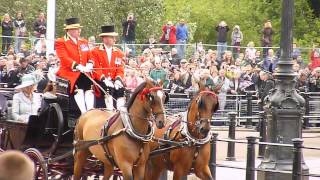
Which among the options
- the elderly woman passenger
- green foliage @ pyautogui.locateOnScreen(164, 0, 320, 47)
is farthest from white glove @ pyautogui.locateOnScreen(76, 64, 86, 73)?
green foliage @ pyautogui.locateOnScreen(164, 0, 320, 47)

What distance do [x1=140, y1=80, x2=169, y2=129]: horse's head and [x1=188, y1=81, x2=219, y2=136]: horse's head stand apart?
0.62 metres

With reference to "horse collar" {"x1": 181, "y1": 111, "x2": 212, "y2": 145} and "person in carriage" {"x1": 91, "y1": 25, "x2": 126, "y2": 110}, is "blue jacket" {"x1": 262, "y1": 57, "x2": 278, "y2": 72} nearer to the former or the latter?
"person in carriage" {"x1": 91, "y1": 25, "x2": 126, "y2": 110}

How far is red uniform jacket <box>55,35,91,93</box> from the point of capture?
14.1 metres

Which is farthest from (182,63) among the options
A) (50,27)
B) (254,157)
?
(254,157)

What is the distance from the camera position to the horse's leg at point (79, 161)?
43.7 ft

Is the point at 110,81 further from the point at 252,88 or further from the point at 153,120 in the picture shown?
the point at 252,88

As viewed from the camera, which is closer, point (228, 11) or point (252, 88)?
point (252, 88)

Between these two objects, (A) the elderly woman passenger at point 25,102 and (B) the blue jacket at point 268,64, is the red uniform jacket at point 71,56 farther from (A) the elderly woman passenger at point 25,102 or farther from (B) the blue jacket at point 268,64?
(B) the blue jacket at point 268,64

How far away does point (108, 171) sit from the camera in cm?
1284

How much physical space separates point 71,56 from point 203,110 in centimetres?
270

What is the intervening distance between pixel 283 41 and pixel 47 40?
14.0 m

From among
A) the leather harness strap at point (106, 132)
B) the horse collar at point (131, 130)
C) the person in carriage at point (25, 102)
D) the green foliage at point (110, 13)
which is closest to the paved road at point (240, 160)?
the person in carriage at point (25, 102)

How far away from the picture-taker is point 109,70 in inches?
563

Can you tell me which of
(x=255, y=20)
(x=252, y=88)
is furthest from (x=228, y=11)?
(x=252, y=88)
